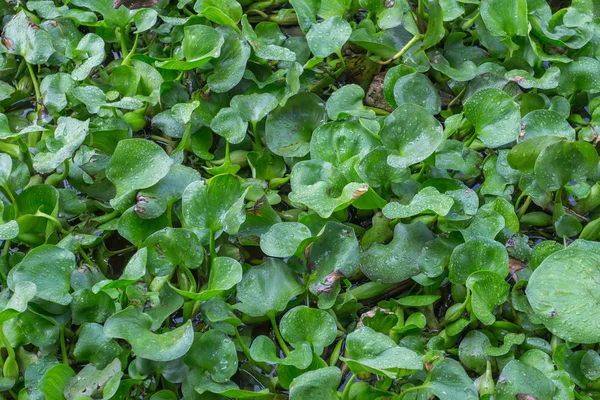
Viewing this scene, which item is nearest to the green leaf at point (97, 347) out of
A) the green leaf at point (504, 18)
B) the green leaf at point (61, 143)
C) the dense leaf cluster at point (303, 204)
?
the dense leaf cluster at point (303, 204)

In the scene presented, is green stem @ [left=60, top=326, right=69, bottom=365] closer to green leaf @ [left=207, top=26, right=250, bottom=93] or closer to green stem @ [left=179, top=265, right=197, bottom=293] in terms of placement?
green stem @ [left=179, top=265, right=197, bottom=293]

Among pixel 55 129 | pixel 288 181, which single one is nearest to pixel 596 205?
pixel 288 181

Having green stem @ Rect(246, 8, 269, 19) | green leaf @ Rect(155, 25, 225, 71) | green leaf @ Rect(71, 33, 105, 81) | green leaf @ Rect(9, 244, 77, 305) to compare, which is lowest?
green leaf @ Rect(9, 244, 77, 305)

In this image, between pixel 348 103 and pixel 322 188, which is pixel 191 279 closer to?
pixel 322 188

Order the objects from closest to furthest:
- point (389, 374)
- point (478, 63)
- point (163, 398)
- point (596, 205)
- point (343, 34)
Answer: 1. point (389, 374)
2. point (163, 398)
3. point (596, 205)
4. point (343, 34)
5. point (478, 63)

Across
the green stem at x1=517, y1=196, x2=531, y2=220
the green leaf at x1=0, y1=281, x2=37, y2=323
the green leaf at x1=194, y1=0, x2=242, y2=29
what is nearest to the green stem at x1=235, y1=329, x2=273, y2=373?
the green leaf at x1=0, y1=281, x2=37, y2=323

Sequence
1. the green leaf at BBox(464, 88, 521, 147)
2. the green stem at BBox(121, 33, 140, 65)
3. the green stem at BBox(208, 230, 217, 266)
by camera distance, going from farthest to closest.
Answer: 1. the green stem at BBox(121, 33, 140, 65)
2. the green leaf at BBox(464, 88, 521, 147)
3. the green stem at BBox(208, 230, 217, 266)

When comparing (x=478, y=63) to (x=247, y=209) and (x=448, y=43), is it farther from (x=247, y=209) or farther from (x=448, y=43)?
(x=247, y=209)
